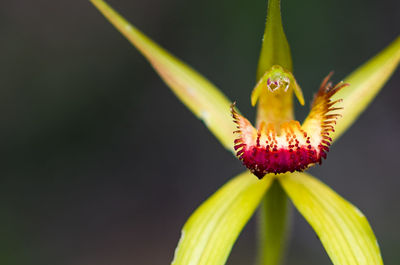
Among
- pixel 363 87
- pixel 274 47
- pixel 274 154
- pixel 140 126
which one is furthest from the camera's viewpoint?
pixel 140 126

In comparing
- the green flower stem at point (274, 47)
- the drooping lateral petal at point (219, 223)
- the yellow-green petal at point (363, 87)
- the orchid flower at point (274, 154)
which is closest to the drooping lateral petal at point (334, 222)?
the orchid flower at point (274, 154)

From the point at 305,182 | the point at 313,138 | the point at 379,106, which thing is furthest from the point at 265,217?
the point at 379,106

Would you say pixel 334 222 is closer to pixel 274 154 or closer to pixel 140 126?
pixel 274 154

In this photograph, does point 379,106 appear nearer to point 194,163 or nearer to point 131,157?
point 194,163

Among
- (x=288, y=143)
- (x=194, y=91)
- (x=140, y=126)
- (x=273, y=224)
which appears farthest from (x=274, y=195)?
(x=140, y=126)

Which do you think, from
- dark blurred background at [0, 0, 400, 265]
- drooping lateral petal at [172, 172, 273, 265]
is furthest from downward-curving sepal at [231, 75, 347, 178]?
dark blurred background at [0, 0, 400, 265]

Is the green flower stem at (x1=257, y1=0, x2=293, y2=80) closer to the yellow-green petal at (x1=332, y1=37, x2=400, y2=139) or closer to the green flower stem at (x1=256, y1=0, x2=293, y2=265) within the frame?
the green flower stem at (x1=256, y1=0, x2=293, y2=265)
